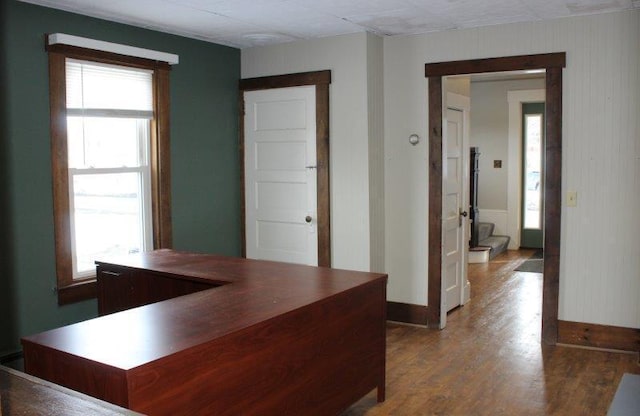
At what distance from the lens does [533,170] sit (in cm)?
928

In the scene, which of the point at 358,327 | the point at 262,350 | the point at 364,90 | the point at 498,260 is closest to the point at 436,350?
the point at 358,327

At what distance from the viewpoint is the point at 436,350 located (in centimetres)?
459

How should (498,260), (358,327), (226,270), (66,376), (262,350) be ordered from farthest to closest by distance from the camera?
(498,260), (226,270), (358,327), (262,350), (66,376)

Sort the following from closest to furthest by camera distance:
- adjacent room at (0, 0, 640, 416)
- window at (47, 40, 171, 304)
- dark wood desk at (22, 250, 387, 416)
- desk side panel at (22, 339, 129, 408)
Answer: desk side panel at (22, 339, 129, 408), dark wood desk at (22, 250, 387, 416), adjacent room at (0, 0, 640, 416), window at (47, 40, 171, 304)

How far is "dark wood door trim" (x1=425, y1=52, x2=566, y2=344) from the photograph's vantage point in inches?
178

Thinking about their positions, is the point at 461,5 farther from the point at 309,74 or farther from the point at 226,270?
the point at 226,270

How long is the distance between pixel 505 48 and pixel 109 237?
10.4ft

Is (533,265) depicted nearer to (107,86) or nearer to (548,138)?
(548,138)

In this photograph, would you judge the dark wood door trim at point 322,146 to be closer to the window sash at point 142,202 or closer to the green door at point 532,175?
the window sash at point 142,202

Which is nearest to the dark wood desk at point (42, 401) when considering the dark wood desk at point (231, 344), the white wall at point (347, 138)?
the dark wood desk at point (231, 344)

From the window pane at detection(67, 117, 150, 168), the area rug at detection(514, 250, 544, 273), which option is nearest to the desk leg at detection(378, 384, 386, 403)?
the window pane at detection(67, 117, 150, 168)

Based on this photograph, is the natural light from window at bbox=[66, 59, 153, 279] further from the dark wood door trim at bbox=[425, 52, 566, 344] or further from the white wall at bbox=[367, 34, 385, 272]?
the dark wood door trim at bbox=[425, 52, 566, 344]

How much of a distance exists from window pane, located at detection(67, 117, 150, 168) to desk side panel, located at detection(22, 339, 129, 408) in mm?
2284

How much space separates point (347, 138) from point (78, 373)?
11.0ft
